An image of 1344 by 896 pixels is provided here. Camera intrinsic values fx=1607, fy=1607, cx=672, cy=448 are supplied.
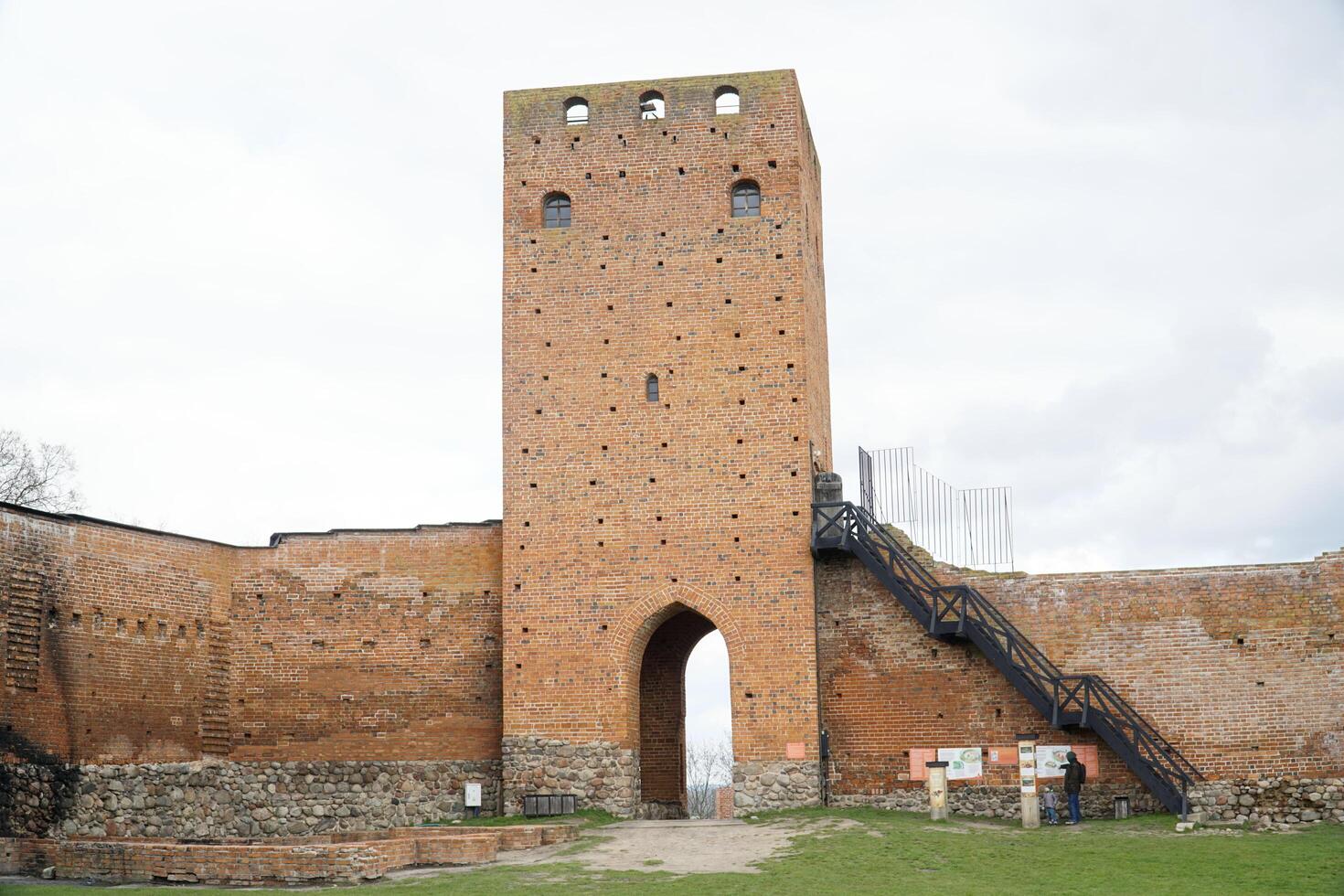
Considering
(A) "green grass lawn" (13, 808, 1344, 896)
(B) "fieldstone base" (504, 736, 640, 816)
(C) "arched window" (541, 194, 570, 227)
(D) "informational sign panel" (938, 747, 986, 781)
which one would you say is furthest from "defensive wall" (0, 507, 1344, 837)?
(C) "arched window" (541, 194, 570, 227)

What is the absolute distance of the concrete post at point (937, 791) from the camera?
21.6 meters

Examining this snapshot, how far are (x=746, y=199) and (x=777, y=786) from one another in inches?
355

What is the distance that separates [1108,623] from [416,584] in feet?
34.5

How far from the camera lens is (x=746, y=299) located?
969 inches

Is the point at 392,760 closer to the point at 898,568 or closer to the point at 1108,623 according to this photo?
A: the point at 898,568

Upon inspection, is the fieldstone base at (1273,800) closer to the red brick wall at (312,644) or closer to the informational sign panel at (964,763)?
the informational sign panel at (964,763)

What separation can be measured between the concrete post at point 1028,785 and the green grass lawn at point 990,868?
625 millimetres

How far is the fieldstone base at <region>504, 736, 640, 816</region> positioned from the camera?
917 inches

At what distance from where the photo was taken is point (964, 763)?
22.9 m

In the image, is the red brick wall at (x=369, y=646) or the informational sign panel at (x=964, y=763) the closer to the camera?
the informational sign panel at (x=964, y=763)

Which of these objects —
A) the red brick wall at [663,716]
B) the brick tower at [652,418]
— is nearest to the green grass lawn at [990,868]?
the brick tower at [652,418]

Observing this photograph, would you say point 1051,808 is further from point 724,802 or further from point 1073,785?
point 724,802

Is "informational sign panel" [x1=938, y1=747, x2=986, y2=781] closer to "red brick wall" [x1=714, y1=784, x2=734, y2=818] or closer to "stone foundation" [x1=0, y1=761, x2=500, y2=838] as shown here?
"red brick wall" [x1=714, y1=784, x2=734, y2=818]

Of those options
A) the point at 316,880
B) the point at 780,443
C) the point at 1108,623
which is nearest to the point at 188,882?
the point at 316,880
